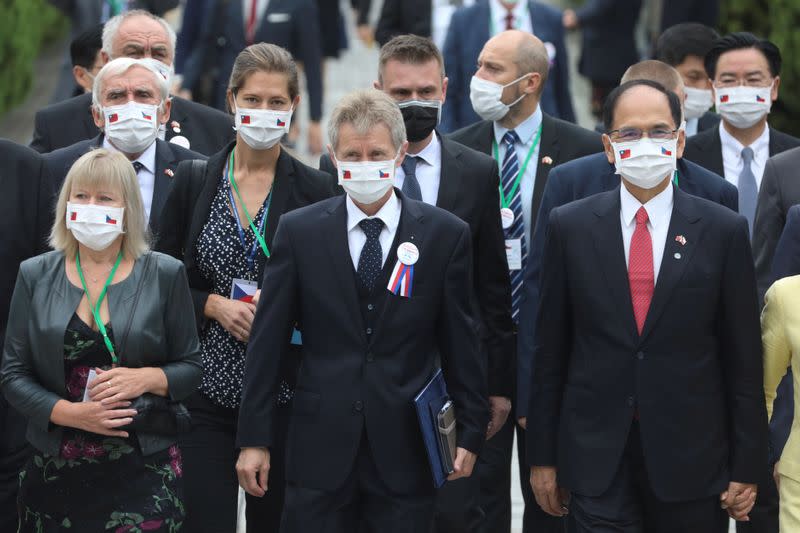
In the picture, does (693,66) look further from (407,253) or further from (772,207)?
(407,253)

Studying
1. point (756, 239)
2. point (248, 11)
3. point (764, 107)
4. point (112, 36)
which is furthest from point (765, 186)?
point (248, 11)

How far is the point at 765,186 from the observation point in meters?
7.59

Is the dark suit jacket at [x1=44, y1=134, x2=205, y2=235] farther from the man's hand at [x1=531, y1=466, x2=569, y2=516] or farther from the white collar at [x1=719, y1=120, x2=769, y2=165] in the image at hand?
the white collar at [x1=719, y1=120, x2=769, y2=165]

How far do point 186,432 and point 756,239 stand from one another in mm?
2670

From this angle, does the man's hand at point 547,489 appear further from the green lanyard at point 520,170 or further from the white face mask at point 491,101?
the white face mask at point 491,101

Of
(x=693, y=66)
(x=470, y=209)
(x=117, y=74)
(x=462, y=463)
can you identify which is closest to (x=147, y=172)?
(x=117, y=74)

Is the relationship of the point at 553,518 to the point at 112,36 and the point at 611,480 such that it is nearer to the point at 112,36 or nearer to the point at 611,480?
the point at 611,480

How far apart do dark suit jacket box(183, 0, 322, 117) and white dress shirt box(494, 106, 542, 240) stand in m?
5.85

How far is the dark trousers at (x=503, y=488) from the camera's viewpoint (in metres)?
7.81

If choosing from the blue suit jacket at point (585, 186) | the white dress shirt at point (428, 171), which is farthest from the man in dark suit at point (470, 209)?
the blue suit jacket at point (585, 186)

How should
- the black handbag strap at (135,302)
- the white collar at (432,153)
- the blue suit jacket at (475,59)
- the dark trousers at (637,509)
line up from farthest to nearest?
the blue suit jacket at (475,59)
the white collar at (432,153)
the black handbag strap at (135,302)
the dark trousers at (637,509)

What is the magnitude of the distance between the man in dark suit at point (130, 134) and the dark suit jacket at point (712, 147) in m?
2.66

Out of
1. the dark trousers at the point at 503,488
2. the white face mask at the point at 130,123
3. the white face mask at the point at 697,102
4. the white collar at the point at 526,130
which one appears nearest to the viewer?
the white face mask at the point at 130,123

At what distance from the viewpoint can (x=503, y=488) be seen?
7.94m
